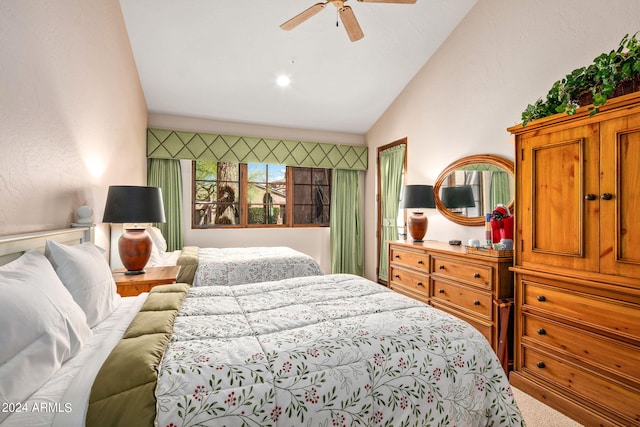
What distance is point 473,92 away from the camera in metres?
3.33

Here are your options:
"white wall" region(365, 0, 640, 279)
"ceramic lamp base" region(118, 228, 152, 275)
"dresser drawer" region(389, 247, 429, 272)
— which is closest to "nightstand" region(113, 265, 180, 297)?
"ceramic lamp base" region(118, 228, 152, 275)

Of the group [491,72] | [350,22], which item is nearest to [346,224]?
[491,72]

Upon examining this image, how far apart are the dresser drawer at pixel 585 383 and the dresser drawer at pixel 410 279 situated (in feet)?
3.54

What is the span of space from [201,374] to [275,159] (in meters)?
4.26

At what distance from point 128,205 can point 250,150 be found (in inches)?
108

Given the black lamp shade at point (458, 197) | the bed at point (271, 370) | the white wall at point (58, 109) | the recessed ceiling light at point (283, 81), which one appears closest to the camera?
the bed at point (271, 370)

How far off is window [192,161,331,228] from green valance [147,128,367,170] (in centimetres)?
30

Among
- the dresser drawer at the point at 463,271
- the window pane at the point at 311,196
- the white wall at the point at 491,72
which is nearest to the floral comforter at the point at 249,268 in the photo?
the dresser drawer at the point at 463,271

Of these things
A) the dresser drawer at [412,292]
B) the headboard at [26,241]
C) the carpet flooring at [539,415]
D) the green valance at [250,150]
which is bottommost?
the carpet flooring at [539,415]

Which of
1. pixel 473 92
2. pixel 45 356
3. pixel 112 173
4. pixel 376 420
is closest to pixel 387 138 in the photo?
pixel 473 92

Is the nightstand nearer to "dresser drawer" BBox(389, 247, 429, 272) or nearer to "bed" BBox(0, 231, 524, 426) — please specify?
"bed" BBox(0, 231, 524, 426)

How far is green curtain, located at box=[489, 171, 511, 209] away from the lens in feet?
9.89

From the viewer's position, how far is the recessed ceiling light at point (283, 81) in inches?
161

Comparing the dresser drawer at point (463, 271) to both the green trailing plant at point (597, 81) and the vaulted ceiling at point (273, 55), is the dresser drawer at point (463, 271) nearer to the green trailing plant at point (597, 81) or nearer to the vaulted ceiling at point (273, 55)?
the green trailing plant at point (597, 81)
